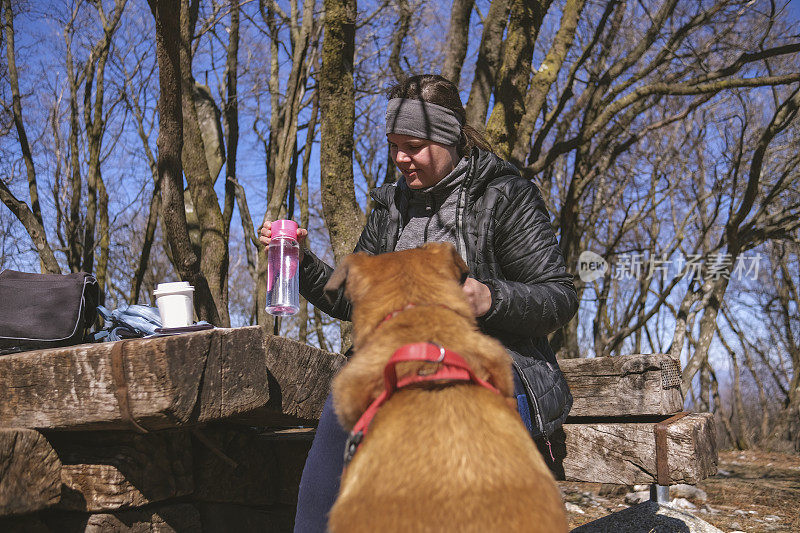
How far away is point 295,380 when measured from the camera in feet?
10.6

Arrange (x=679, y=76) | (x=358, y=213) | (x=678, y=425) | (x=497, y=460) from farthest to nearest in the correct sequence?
(x=679, y=76) → (x=358, y=213) → (x=678, y=425) → (x=497, y=460)

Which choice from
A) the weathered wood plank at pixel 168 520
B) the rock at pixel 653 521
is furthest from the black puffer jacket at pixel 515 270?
the rock at pixel 653 521

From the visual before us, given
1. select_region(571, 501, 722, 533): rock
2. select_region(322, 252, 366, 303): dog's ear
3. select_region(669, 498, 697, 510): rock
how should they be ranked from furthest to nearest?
select_region(669, 498, 697, 510): rock → select_region(571, 501, 722, 533): rock → select_region(322, 252, 366, 303): dog's ear

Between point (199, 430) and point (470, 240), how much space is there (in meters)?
1.75

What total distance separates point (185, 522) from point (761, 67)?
11925mm

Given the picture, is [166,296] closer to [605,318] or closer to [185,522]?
[185,522]

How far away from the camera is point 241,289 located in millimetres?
25438

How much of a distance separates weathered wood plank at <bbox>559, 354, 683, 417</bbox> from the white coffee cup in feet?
6.92

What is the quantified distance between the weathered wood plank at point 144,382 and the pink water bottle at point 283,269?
212mm

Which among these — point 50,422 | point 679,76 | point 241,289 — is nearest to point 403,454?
point 50,422

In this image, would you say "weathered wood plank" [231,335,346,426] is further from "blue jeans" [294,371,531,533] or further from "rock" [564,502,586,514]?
"rock" [564,502,586,514]

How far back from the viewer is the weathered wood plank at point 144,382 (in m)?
2.45

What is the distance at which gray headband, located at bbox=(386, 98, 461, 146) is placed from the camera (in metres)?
3.07
